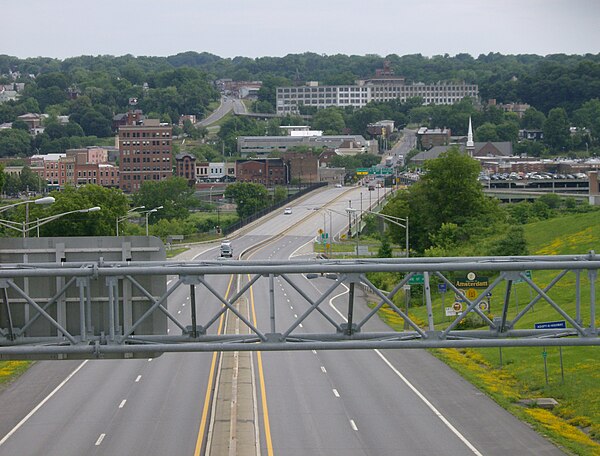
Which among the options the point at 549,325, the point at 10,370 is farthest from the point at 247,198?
the point at 549,325

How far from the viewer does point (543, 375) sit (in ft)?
151

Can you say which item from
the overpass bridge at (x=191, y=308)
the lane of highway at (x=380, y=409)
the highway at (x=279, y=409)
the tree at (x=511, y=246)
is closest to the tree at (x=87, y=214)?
the tree at (x=511, y=246)

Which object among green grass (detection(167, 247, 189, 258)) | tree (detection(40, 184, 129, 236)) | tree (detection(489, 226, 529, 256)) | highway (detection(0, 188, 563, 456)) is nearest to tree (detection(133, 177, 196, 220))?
tree (detection(40, 184, 129, 236))

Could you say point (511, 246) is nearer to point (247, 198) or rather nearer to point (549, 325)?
point (549, 325)

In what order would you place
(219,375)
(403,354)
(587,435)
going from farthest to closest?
(403,354)
(219,375)
(587,435)

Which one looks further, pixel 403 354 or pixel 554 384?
pixel 403 354

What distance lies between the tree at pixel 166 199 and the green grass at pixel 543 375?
297ft

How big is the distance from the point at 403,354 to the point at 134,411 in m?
15.9

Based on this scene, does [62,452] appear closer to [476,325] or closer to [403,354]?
[403,354]

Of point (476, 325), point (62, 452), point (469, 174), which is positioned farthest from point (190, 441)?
point (469, 174)

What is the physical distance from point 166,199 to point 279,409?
122m

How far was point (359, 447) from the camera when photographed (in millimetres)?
35344

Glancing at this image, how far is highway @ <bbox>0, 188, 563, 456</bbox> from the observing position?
3566 centimetres

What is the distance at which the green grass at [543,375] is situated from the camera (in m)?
38.0
